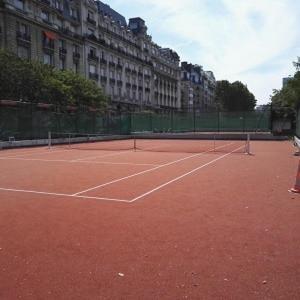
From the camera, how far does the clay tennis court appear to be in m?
4.58

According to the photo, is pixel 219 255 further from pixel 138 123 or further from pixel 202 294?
pixel 138 123

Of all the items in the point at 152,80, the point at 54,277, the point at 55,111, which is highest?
the point at 152,80

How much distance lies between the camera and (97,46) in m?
73.9

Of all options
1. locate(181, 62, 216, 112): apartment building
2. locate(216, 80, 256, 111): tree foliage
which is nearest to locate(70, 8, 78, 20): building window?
locate(216, 80, 256, 111): tree foliage

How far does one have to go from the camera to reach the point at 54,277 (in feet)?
15.9

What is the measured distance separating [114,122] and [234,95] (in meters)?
71.8

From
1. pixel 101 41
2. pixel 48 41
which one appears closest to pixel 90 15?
pixel 101 41

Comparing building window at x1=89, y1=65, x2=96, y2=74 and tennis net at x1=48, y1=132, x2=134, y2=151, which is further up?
building window at x1=89, y1=65, x2=96, y2=74

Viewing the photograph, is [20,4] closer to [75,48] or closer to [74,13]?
[74,13]

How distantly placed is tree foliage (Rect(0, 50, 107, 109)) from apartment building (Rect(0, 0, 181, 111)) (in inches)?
420

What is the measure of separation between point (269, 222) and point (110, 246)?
113 inches


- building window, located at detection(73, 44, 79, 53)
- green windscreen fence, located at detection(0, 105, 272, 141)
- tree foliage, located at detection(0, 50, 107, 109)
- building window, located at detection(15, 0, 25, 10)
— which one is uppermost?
building window, located at detection(15, 0, 25, 10)

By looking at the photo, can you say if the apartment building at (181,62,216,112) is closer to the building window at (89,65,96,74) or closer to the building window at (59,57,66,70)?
the building window at (89,65,96,74)

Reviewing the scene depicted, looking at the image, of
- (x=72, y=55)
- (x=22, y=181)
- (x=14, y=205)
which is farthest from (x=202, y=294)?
(x=72, y=55)
